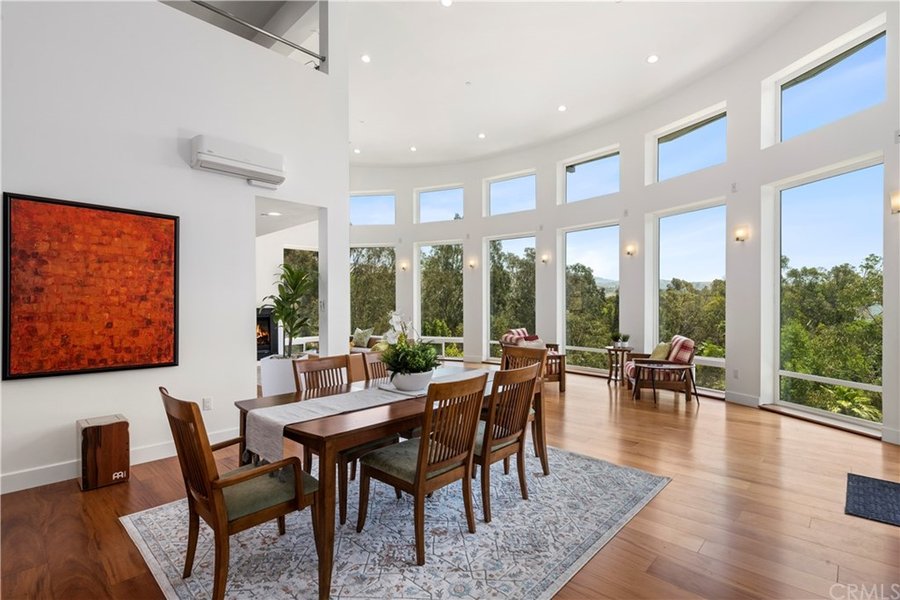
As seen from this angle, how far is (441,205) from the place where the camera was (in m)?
10.2

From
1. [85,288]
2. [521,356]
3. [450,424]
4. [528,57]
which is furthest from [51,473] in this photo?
[528,57]

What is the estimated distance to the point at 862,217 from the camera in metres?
4.60

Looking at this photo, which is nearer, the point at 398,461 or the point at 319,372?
the point at 398,461

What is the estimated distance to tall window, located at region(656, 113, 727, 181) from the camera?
6.28 metres

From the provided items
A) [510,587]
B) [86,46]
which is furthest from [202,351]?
[510,587]

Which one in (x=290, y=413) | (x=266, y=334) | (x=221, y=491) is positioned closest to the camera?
(x=221, y=491)

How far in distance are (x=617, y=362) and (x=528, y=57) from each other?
4.82 m

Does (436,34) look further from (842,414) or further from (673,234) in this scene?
(842,414)

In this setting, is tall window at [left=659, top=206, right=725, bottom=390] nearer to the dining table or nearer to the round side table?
the round side table

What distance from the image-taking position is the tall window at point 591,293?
784 centimetres

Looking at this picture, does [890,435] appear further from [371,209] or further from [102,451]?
[371,209]

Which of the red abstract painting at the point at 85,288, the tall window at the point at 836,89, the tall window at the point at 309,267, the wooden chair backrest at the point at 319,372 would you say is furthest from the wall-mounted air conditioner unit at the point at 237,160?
the tall window at the point at 836,89

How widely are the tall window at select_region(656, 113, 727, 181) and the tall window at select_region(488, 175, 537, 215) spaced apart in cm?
258

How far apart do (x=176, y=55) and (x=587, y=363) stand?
748 cm
